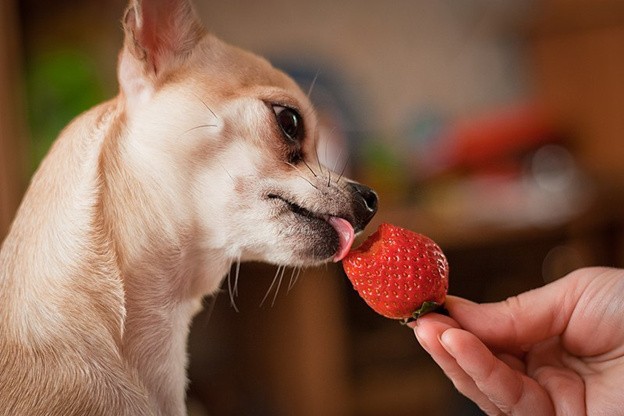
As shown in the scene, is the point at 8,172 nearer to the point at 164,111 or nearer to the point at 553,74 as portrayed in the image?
the point at 164,111

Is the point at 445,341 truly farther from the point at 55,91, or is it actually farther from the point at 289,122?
the point at 55,91

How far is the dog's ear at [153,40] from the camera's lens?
3.25 ft

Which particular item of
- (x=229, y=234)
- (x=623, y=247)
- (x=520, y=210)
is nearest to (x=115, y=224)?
(x=229, y=234)

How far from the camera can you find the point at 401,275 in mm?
Result: 860

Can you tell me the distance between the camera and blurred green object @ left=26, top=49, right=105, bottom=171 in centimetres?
203

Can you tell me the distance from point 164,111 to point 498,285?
185 cm

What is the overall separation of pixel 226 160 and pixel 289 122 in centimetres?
12

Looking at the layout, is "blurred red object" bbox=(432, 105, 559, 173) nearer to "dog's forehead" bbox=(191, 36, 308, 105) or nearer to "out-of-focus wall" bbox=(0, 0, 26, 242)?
"out-of-focus wall" bbox=(0, 0, 26, 242)

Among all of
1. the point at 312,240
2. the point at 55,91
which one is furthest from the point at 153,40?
the point at 55,91

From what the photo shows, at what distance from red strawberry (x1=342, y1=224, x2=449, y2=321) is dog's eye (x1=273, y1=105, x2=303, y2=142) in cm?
22

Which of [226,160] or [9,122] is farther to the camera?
[9,122]

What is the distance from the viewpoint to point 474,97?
3.21m

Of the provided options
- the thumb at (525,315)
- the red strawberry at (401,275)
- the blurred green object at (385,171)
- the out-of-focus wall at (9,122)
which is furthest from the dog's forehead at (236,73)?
the blurred green object at (385,171)

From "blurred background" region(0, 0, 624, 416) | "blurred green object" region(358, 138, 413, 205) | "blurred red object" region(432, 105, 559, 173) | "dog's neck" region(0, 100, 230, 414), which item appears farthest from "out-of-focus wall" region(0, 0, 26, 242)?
"blurred red object" region(432, 105, 559, 173)
